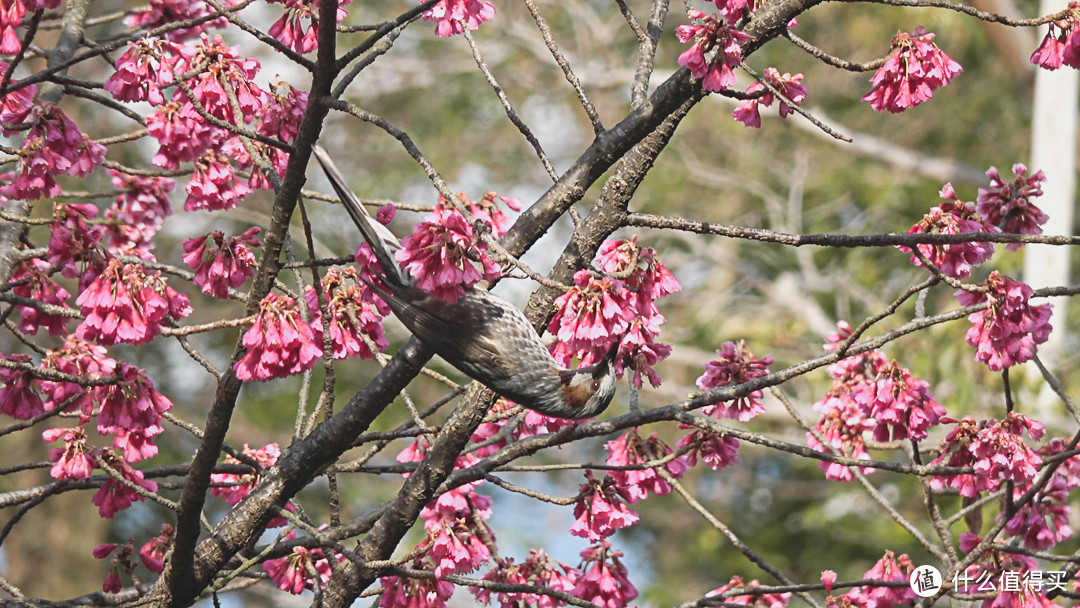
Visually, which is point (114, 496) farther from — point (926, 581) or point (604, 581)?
point (926, 581)

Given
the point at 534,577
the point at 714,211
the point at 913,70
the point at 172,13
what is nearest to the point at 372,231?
the point at 534,577

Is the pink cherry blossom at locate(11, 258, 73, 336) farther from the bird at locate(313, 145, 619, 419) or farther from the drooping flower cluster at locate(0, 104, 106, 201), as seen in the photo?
the bird at locate(313, 145, 619, 419)

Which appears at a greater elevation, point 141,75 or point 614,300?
point 141,75

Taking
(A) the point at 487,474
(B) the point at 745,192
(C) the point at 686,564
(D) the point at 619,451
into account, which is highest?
(B) the point at 745,192

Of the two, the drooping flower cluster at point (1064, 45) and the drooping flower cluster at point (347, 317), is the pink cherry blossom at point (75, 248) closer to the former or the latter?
the drooping flower cluster at point (347, 317)

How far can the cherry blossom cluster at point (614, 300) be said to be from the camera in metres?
2.11

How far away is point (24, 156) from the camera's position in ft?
8.13

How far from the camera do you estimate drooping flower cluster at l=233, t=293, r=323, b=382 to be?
216 cm

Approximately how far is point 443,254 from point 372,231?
484mm

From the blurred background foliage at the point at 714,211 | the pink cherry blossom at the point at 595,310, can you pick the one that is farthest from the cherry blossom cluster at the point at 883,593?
the blurred background foliage at the point at 714,211

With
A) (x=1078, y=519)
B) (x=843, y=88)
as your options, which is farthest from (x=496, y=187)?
(x=1078, y=519)

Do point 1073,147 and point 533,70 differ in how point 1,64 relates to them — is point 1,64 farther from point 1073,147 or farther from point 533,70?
point 533,70

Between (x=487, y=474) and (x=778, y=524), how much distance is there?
8341 mm

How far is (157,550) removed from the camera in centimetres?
293
